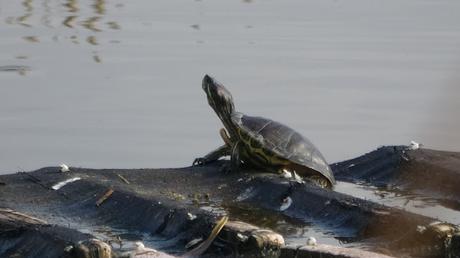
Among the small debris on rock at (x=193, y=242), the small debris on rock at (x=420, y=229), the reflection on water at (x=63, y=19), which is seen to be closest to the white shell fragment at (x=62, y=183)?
the small debris on rock at (x=193, y=242)

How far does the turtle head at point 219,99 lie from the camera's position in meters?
7.23

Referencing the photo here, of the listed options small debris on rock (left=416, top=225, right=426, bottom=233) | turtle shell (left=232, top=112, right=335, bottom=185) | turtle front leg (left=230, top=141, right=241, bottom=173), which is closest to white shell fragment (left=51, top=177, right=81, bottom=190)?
turtle front leg (left=230, top=141, right=241, bottom=173)

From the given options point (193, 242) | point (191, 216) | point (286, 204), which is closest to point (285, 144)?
point (286, 204)

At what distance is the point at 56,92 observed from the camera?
34.1 ft

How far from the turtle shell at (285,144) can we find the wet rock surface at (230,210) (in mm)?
216

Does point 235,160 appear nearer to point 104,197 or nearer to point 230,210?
point 230,210

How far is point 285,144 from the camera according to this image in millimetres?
6879

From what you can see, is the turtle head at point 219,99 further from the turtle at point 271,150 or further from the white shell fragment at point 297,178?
the white shell fragment at point 297,178

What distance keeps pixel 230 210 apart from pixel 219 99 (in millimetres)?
1364

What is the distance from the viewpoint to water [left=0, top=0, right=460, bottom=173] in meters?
8.71

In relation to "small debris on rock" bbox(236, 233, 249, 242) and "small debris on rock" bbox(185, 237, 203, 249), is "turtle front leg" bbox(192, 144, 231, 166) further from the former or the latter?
"small debris on rock" bbox(236, 233, 249, 242)

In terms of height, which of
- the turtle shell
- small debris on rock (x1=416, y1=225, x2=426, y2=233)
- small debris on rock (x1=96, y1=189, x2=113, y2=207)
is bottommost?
small debris on rock (x1=96, y1=189, x2=113, y2=207)

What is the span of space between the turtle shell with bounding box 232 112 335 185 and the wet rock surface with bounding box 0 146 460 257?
216mm

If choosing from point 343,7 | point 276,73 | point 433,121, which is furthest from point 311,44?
point 433,121
